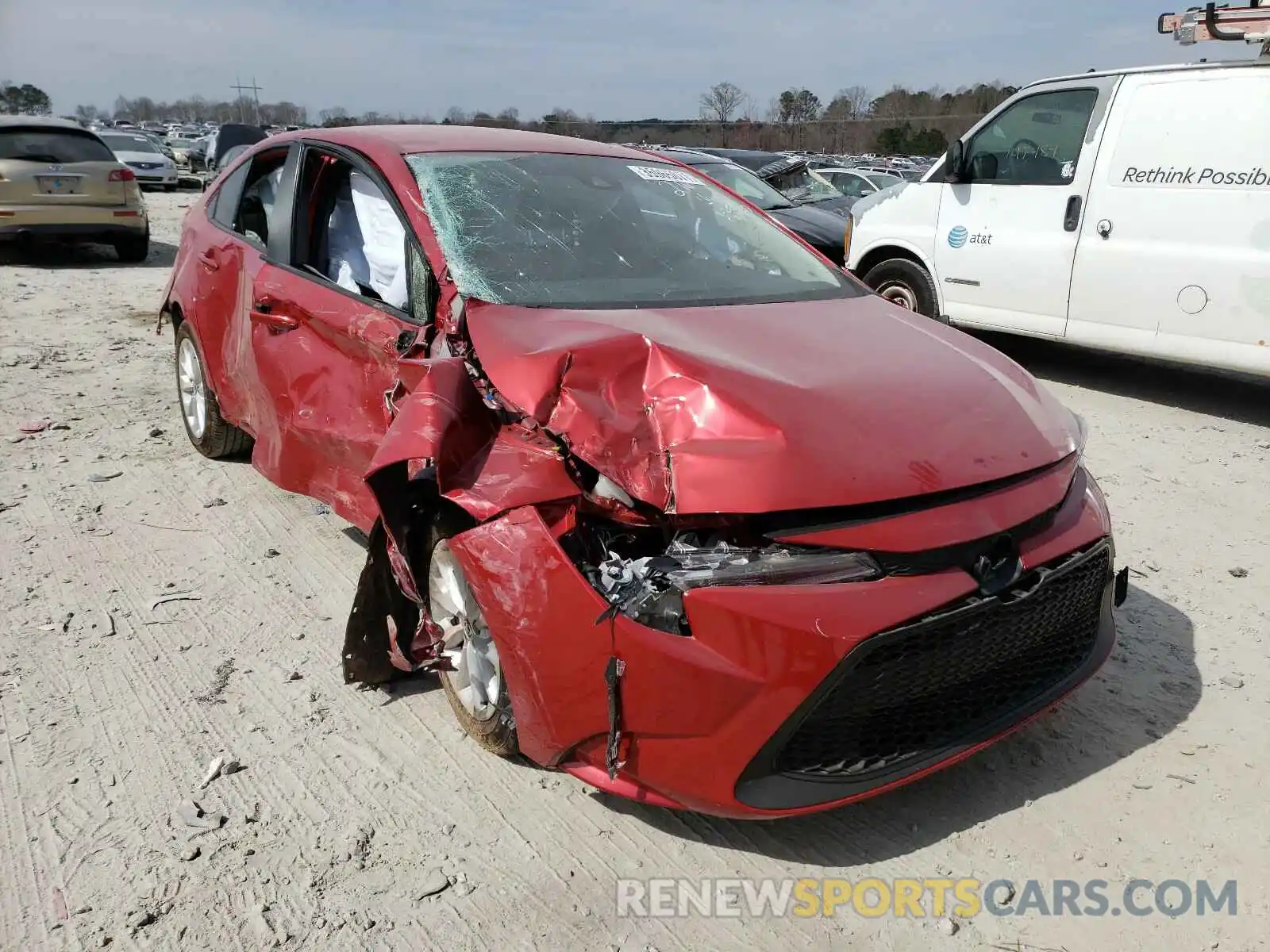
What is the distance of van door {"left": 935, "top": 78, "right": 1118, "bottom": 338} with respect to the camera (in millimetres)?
6582

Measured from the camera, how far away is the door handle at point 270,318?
367 cm

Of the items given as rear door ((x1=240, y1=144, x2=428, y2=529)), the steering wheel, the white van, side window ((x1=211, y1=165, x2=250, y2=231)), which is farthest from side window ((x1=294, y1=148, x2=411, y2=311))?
the steering wheel

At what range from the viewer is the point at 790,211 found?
10164 mm

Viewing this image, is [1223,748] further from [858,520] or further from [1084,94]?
[1084,94]

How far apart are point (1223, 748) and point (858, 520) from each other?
1.56 m

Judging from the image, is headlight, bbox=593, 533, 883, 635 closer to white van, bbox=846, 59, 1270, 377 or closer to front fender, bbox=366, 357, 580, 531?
front fender, bbox=366, 357, 580, 531

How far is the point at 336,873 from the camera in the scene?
2432 mm

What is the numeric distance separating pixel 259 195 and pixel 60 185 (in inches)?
→ 357

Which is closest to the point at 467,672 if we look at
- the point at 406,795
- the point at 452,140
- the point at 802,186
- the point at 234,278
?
the point at 406,795

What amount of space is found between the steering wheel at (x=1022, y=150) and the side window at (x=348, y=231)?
4993 mm

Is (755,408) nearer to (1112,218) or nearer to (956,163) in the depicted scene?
(1112,218)

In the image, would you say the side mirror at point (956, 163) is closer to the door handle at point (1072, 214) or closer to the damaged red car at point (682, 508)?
the door handle at point (1072, 214)

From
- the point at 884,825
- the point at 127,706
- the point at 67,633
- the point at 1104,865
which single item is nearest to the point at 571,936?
the point at 884,825

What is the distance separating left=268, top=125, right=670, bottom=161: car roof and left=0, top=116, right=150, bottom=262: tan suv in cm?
919
